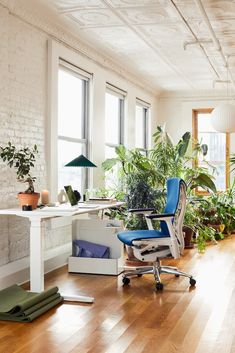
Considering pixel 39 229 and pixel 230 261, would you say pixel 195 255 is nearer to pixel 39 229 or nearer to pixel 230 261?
pixel 230 261

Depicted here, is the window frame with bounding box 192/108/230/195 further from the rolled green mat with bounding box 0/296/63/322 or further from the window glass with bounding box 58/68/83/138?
the rolled green mat with bounding box 0/296/63/322

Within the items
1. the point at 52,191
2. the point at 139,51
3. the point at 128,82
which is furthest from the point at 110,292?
the point at 128,82

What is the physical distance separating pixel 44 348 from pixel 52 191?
270 centimetres

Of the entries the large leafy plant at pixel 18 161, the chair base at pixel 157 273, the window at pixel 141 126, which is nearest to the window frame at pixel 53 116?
the large leafy plant at pixel 18 161

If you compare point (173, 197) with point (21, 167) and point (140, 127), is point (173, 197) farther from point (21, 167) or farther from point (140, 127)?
point (140, 127)

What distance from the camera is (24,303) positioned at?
4.04 metres

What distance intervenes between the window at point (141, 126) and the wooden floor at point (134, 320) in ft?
14.9

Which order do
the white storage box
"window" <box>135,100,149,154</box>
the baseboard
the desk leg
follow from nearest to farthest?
1. the desk leg
2. the baseboard
3. the white storage box
4. "window" <box>135,100,149,154</box>

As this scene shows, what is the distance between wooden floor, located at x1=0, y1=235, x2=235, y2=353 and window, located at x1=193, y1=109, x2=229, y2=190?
5.17 m

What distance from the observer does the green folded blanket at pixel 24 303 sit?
397 cm

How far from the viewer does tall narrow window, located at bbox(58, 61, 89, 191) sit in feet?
21.1

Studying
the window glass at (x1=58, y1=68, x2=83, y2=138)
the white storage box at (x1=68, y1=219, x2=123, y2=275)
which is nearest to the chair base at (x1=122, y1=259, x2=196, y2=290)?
the white storage box at (x1=68, y1=219, x2=123, y2=275)

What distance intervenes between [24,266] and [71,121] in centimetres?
220

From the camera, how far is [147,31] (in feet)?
20.4
